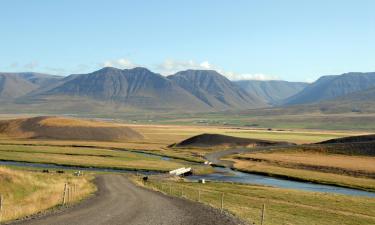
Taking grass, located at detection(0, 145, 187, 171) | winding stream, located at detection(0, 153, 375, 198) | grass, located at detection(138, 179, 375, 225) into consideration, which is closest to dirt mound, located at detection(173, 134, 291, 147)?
grass, located at detection(0, 145, 187, 171)

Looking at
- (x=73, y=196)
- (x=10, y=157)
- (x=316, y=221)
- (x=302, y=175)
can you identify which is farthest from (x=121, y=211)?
(x=10, y=157)

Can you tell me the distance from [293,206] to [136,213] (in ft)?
84.0

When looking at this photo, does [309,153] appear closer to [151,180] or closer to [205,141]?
[205,141]

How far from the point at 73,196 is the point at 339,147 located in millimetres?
118988

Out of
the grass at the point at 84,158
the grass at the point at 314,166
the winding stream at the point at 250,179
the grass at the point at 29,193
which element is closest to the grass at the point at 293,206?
the grass at the point at 29,193

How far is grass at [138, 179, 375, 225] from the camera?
151 feet

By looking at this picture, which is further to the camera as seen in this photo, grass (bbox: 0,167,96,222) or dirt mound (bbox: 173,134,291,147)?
dirt mound (bbox: 173,134,291,147)

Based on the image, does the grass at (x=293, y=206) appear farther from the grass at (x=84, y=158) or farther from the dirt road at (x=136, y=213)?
the grass at (x=84, y=158)

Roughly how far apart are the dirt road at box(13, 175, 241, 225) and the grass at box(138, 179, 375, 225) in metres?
3.66

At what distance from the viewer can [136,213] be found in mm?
37938

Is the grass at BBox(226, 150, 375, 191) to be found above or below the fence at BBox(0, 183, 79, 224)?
below

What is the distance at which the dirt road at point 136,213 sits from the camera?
111 feet

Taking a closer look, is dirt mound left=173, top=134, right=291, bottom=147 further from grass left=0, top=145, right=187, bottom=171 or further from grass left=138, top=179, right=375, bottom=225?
grass left=138, top=179, right=375, bottom=225

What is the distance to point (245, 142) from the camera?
7308 inches
